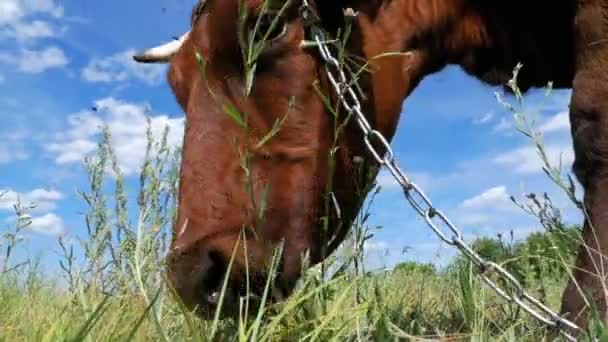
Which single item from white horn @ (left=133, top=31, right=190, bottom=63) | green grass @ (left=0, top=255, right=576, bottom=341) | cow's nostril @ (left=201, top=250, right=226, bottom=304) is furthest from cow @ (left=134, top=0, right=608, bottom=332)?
white horn @ (left=133, top=31, right=190, bottom=63)

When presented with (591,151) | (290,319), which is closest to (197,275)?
(290,319)

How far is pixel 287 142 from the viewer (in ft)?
9.50

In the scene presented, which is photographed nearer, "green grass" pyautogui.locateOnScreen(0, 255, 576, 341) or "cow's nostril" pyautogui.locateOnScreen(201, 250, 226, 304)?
"green grass" pyautogui.locateOnScreen(0, 255, 576, 341)

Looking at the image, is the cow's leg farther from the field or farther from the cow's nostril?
the cow's nostril

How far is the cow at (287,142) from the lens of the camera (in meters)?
2.67

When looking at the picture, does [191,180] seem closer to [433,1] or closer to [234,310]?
[234,310]

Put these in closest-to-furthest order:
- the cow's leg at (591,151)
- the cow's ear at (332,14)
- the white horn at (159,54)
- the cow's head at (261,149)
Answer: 1. the cow's leg at (591,151)
2. the cow's head at (261,149)
3. the cow's ear at (332,14)
4. the white horn at (159,54)

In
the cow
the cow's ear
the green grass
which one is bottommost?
the green grass

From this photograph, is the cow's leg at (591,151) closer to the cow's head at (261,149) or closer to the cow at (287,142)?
the cow at (287,142)

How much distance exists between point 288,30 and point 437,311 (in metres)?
1.57

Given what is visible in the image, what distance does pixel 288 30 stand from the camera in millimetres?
2926

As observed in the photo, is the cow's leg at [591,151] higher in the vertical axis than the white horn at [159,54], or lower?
lower

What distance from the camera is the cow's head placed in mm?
2729

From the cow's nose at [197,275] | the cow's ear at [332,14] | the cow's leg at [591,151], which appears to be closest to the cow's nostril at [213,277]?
the cow's nose at [197,275]
